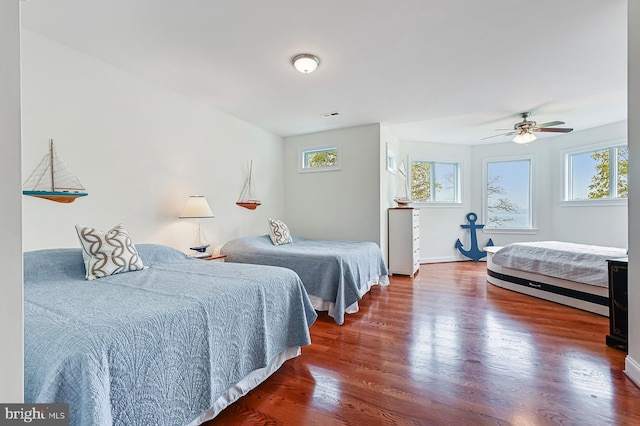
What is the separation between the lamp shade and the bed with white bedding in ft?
13.1

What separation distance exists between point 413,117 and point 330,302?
9.36 feet

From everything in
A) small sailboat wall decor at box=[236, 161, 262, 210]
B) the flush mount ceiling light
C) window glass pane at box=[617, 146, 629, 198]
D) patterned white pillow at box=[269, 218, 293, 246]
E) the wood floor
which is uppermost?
the flush mount ceiling light

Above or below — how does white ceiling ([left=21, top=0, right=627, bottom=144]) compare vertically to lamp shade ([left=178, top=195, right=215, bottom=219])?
above

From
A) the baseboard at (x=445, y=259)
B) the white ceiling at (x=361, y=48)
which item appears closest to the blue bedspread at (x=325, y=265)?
the white ceiling at (x=361, y=48)

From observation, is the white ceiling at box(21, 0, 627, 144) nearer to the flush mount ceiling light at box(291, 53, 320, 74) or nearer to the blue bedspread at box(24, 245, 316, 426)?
the flush mount ceiling light at box(291, 53, 320, 74)

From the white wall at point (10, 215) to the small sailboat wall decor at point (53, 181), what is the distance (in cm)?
206

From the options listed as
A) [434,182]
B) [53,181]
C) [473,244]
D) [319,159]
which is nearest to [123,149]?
[53,181]

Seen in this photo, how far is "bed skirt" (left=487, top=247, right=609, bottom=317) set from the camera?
3.02 metres

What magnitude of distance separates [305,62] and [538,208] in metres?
5.68

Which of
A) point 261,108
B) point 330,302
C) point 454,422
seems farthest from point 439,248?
point 454,422

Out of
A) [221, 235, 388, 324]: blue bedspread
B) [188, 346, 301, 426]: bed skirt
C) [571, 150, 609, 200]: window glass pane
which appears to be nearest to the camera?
[188, 346, 301, 426]: bed skirt

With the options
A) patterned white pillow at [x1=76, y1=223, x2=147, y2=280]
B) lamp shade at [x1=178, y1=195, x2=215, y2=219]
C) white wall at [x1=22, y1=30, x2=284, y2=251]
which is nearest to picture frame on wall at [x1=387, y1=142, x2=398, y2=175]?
white wall at [x1=22, y1=30, x2=284, y2=251]

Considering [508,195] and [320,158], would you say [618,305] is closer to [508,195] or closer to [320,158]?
[320,158]

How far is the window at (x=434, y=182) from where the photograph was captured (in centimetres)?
618
